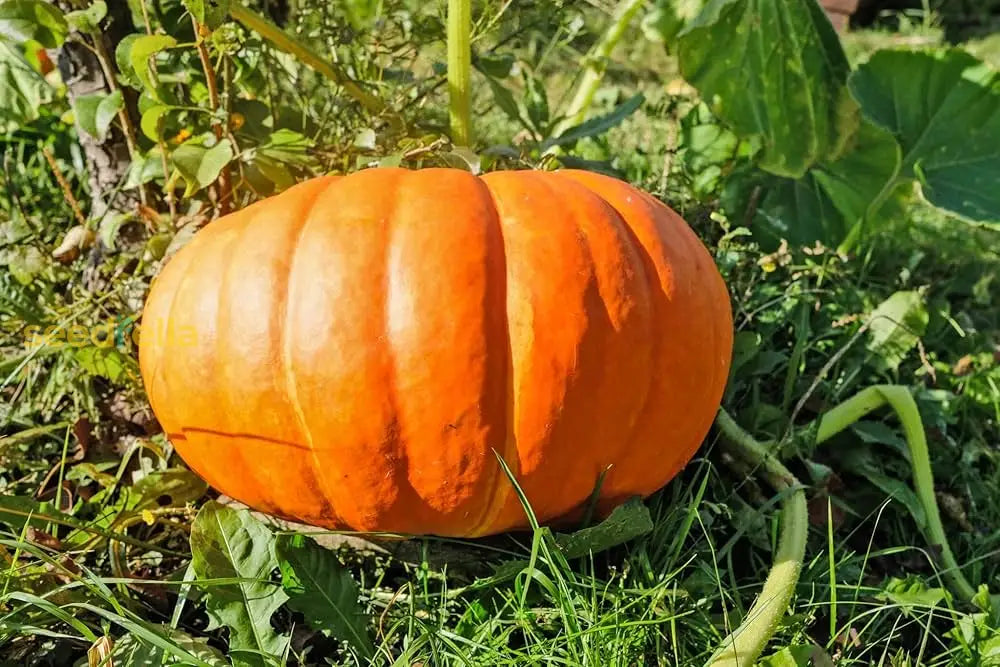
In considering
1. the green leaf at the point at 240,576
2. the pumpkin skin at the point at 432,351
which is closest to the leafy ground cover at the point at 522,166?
the green leaf at the point at 240,576

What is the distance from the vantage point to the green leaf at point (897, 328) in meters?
1.86

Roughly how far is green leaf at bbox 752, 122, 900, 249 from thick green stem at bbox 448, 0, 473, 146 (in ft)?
2.98

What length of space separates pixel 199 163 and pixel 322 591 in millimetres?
790

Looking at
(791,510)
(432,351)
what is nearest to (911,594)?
(791,510)

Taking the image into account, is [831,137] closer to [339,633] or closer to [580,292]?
[580,292]

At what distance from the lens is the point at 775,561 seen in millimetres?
1291

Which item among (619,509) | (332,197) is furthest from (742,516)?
(332,197)

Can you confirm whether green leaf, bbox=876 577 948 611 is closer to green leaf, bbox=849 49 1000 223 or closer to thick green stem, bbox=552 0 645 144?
green leaf, bbox=849 49 1000 223

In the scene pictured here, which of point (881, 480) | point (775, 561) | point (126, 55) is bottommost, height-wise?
point (881, 480)

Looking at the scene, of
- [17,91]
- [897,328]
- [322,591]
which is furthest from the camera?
[897,328]

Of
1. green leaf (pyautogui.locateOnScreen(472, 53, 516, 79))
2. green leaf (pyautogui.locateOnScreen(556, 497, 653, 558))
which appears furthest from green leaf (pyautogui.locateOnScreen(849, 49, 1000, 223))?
green leaf (pyautogui.locateOnScreen(556, 497, 653, 558))

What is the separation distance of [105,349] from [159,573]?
1.40 ft

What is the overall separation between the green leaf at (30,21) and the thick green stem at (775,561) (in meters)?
1.36

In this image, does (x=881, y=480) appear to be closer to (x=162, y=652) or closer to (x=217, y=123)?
(x=162, y=652)
